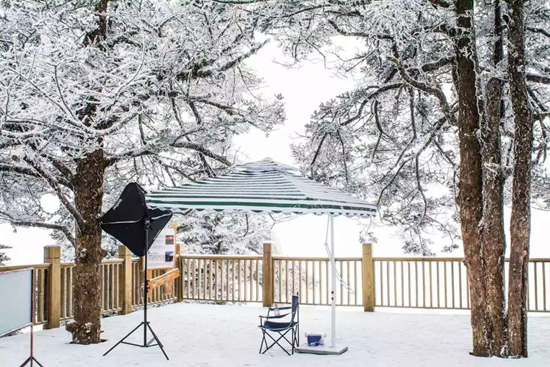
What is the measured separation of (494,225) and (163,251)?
21.1ft

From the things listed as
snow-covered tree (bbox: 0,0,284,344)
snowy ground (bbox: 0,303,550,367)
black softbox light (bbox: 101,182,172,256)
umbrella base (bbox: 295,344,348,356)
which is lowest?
snowy ground (bbox: 0,303,550,367)

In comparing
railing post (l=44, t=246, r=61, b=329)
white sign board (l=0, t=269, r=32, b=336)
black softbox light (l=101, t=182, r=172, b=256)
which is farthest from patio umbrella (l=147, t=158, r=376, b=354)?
railing post (l=44, t=246, r=61, b=329)

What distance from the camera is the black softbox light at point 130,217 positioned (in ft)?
22.5

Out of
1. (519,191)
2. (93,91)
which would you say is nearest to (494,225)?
(519,191)

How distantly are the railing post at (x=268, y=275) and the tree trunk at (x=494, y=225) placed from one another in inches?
200

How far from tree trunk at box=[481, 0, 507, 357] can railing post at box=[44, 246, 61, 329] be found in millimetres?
5810

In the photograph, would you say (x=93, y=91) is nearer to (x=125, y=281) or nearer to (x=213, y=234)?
(x=125, y=281)

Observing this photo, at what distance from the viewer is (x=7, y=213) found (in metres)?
7.96

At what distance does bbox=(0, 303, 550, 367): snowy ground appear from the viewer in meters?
6.26

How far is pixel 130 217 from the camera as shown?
6.96 metres

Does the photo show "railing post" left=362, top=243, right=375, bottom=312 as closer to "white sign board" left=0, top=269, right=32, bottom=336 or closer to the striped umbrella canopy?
the striped umbrella canopy

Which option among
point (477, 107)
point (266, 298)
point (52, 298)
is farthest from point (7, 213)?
point (477, 107)

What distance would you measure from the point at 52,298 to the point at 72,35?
153 inches

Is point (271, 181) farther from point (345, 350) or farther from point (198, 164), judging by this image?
point (198, 164)
